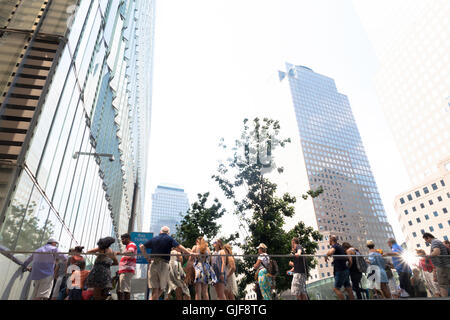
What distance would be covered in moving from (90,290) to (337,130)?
166490 mm

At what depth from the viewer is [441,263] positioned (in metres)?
7.55

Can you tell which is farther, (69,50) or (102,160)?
(102,160)

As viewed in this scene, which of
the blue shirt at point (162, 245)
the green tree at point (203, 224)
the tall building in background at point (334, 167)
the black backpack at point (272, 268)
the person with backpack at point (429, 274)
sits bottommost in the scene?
the person with backpack at point (429, 274)

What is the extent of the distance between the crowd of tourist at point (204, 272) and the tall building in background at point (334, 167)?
116 meters

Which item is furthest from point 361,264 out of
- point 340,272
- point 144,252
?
point 144,252

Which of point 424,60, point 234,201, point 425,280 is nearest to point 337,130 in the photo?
point 424,60

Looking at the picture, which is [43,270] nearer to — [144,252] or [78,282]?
[78,282]

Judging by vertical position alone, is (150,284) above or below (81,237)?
below

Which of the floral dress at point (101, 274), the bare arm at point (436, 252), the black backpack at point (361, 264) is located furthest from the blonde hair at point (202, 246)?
the bare arm at point (436, 252)

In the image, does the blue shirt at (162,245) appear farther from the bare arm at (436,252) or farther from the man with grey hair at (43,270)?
the bare arm at (436,252)

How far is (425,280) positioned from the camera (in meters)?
7.47

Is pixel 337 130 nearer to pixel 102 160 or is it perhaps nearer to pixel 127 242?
pixel 102 160

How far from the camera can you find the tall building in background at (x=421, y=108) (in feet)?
276
